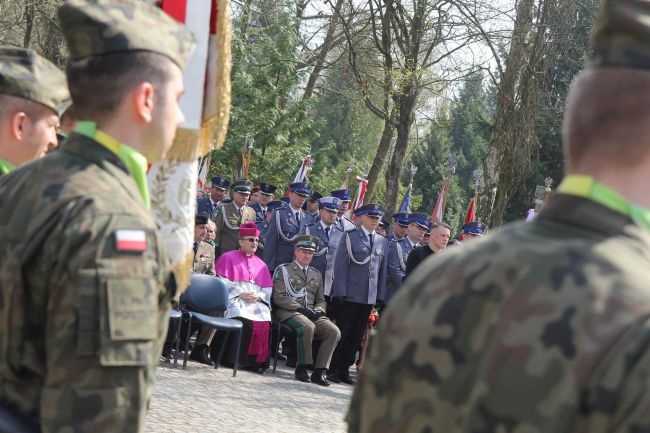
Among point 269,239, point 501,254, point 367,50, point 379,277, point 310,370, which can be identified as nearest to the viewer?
point 501,254

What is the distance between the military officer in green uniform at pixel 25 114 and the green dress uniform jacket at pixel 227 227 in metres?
11.7

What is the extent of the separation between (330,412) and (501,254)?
821 cm

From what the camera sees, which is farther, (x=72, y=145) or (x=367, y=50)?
(x=367, y=50)

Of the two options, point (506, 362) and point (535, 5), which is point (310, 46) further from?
point (506, 362)

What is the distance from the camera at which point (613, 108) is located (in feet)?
5.28

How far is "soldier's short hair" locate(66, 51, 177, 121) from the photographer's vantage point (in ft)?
8.23

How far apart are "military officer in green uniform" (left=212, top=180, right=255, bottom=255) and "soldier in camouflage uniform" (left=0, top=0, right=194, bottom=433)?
12.4m

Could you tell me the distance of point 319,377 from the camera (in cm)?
1177

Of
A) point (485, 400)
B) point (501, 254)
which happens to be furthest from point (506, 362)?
point (501, 254)

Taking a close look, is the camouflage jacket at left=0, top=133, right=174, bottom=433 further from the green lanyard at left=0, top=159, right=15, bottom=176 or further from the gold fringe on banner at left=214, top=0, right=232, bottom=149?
the gold fringe on banner at left=214, top=0, right=232, bottom=149

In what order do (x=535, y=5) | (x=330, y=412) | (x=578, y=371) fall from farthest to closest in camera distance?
(x=535, y=5)
(x=330, y=412)
(x=578, y=371)

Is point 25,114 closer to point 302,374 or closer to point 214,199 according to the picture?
point 302,374

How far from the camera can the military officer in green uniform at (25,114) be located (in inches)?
126

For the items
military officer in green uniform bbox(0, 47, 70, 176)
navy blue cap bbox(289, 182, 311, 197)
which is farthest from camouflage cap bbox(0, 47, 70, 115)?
navy blue cap bbox(289, 182, 311, 197)
